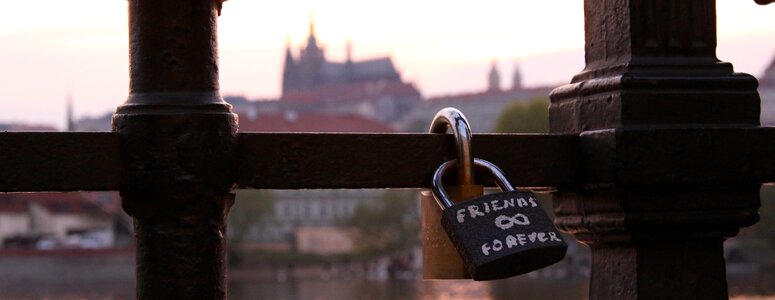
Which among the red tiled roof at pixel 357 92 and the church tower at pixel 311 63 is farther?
the church tower at pixel 311 63

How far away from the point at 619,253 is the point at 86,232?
4426 cm

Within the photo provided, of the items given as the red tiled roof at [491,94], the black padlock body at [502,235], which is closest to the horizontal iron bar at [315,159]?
the black padlock body at [502,235]

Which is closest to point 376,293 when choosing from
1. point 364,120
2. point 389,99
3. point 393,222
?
point 393,222

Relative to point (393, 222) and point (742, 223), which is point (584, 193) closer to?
point (742, 223)

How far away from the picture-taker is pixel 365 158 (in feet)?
3.78

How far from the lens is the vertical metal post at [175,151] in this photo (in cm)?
108

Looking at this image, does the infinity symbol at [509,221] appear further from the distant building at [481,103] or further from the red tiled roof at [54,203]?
the distant building at [481,103]

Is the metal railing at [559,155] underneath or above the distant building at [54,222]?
above

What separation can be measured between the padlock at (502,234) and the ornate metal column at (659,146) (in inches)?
6.4

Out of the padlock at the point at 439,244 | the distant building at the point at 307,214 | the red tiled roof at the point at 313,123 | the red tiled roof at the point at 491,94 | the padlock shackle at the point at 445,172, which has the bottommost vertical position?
the distant building at the point at 307,214

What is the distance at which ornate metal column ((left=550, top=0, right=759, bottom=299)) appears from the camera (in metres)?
1.21

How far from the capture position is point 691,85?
1227mm

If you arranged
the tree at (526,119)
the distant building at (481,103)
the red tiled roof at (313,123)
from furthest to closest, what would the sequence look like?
the distant building at (481,103), the red tiled roof at (313,123), the tree at (526,119)

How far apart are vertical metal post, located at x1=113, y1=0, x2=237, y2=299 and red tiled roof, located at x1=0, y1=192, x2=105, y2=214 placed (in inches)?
1661
